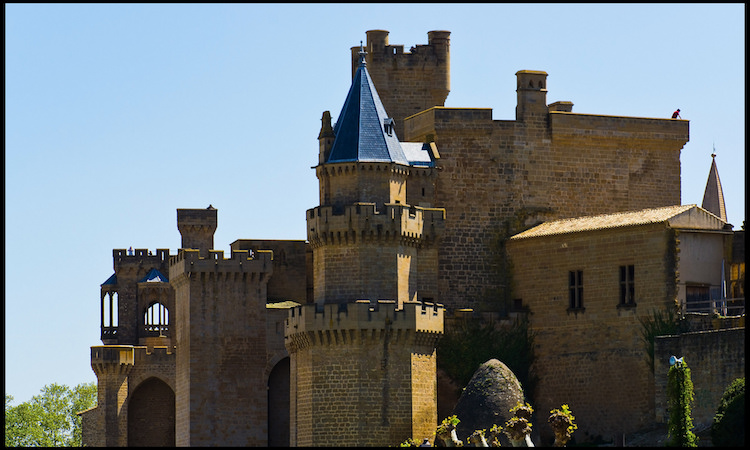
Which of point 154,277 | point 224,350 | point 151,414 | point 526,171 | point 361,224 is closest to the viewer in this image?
point 361,224

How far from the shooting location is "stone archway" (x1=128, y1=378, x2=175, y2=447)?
79.5m

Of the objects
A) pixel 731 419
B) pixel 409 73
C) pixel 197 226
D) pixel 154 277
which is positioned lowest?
pixel 731 419

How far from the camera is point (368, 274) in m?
68.5

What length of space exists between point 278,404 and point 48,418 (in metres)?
46.4

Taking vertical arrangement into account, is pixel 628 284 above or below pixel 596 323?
above

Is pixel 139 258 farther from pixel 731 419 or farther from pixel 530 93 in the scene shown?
pixel 731 419

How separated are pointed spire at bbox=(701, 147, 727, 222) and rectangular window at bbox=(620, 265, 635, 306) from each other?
1952 cm

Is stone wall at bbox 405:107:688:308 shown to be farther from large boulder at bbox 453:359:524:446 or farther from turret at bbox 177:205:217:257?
turret at bbox 177:205:217:257

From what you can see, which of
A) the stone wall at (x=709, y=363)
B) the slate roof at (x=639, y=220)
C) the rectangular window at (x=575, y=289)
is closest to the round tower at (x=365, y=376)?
the rectangular window at (x=575, y=289)

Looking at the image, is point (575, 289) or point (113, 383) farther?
point (113, 383)

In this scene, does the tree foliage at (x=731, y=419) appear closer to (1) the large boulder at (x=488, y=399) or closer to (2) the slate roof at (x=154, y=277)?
(1) the large boulder at (x=488, y=399)

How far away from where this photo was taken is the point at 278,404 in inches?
2844

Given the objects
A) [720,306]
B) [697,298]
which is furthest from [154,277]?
[720,306]

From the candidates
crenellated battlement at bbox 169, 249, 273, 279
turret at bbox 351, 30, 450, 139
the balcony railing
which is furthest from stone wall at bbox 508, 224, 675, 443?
turret at bbox 351, 30, 450, 139
